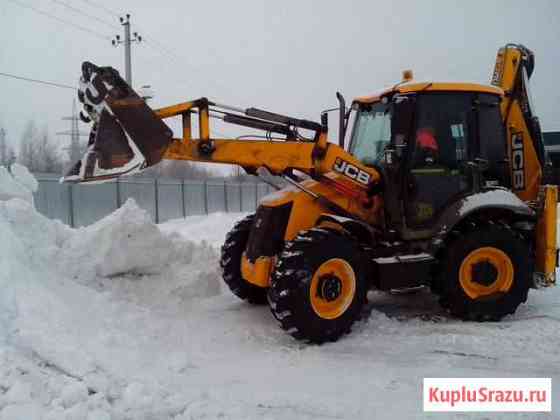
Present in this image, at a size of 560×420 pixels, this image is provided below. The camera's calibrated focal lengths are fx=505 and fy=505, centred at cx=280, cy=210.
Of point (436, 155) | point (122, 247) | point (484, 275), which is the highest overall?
point (436, 155)

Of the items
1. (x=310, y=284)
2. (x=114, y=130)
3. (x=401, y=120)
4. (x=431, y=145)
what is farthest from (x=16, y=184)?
(x=431, y=145)

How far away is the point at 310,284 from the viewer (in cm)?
467

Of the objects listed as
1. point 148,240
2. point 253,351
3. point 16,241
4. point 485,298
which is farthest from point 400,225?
point 16,241

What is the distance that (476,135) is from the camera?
5676 mm

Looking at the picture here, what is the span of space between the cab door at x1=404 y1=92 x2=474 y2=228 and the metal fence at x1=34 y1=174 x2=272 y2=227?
13.4 metres

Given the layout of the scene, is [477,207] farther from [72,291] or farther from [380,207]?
[72,291]

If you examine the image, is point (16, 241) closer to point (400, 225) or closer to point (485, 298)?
point (400, 225)

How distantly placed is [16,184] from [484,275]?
523 cm

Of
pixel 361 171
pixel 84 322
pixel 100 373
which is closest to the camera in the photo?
pixel 100 373

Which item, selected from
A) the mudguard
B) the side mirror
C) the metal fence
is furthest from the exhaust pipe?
the metal fence

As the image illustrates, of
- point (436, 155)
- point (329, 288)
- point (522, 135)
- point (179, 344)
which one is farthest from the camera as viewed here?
point (522, 135)

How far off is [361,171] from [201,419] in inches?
121

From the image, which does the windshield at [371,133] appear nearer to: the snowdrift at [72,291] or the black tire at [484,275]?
the black tire at [484,275]

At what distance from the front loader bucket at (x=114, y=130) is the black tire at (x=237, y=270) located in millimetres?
1754
